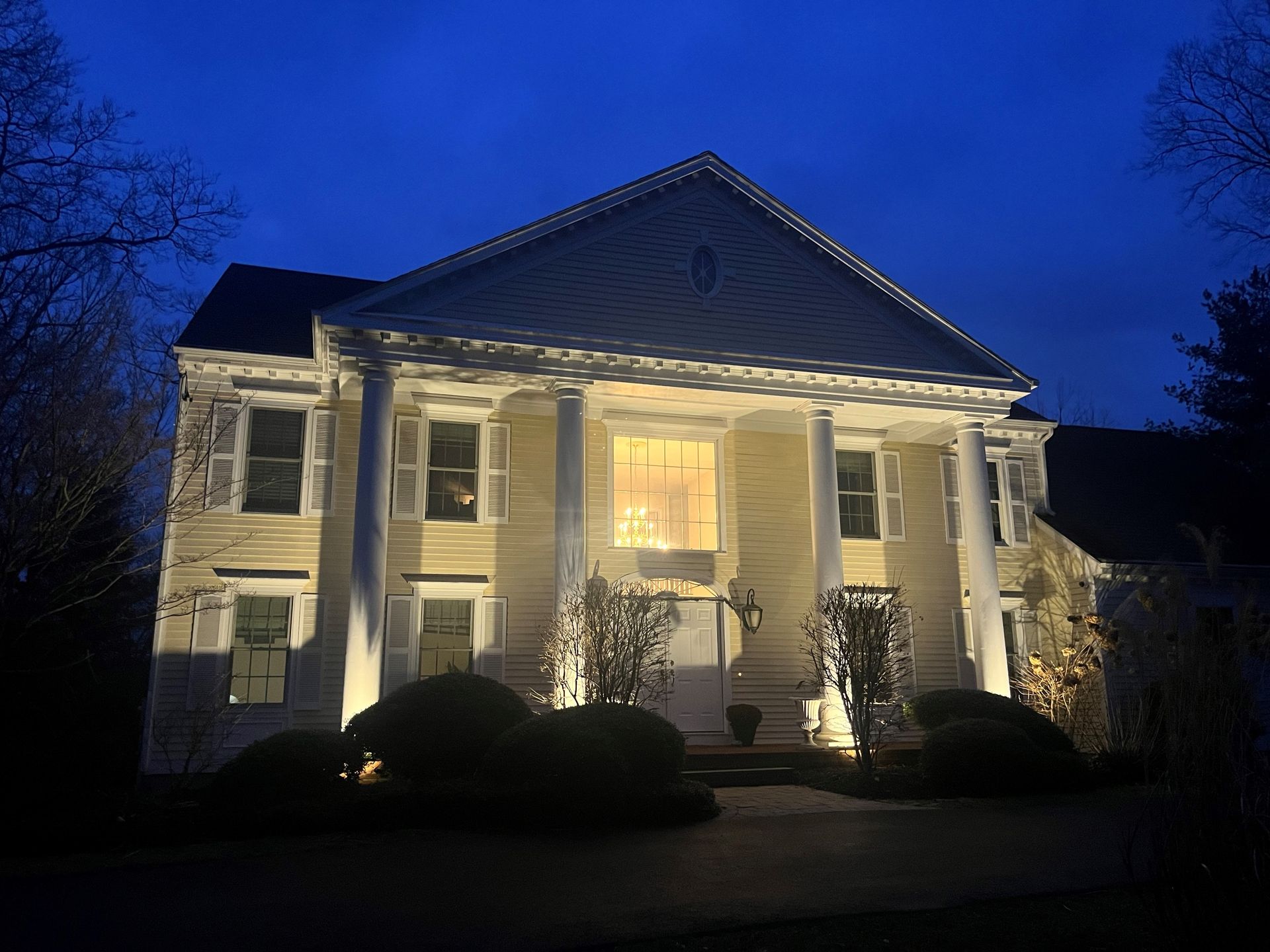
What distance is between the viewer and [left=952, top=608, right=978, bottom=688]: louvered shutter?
17766 millimetres

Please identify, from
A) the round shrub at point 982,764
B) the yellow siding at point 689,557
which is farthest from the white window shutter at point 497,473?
the round shrub at point 982,764

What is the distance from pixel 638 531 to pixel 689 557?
39.7 inches

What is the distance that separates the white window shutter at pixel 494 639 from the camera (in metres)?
15.4

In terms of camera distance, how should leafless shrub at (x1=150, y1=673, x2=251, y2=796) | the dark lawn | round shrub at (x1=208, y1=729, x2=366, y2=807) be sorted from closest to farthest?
1. the dark lawn
2. round shrub at (x1=208, y1=729, x2=366, y2=807)
3. leafless shrub at (x1=150, y1=673, x2=251, y2=796)

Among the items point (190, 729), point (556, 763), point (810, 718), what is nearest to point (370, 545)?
point (190, 729)

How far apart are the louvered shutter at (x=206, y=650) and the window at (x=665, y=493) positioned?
21.3 feet

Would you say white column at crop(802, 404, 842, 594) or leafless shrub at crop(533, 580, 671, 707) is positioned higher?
white column at crop(802, 404, 842, 594)

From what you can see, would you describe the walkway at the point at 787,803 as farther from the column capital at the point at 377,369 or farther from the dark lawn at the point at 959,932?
the column capital at the point at 377,369

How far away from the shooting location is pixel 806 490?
58.2ft

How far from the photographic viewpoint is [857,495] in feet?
59.8

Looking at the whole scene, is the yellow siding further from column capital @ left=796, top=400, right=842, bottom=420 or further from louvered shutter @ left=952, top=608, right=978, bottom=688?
column capital @ left=796, top=400, right=842, bottom=420

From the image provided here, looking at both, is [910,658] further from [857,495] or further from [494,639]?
[494,639]

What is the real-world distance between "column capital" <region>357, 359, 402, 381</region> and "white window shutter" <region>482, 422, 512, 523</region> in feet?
7.90

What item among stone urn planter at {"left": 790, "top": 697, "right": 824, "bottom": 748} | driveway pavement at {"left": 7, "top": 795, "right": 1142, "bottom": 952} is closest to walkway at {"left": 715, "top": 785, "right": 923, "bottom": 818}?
driveway pavement at {"left": 7, "top": 795, "right": 1142, "bottom": 952}
